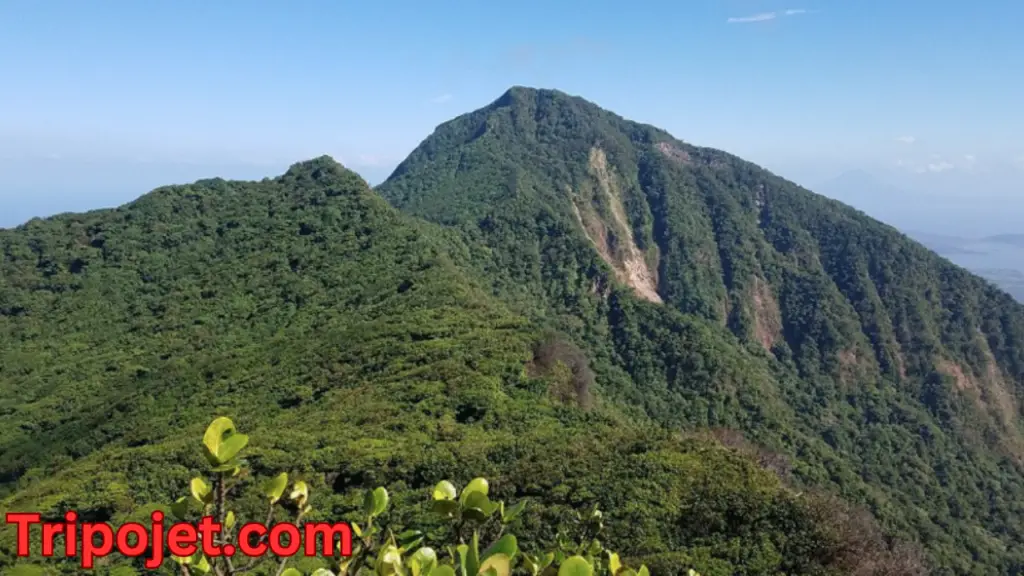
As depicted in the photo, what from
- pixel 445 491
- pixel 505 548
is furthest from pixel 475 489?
pixel 505 548

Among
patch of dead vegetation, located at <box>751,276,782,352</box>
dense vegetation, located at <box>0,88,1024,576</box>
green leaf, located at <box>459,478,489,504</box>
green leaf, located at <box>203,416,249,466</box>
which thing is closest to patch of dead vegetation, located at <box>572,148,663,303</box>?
dense vegetation, located at <box>0,88,1024,576</box>

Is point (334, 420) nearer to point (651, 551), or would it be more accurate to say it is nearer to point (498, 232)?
point (651, 551)

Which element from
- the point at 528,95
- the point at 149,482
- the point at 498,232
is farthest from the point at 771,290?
the point at 149,482

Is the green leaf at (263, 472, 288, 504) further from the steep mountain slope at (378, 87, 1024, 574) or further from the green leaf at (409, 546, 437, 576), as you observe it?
the steep mountain slope at (378, 87, 1024, 574)

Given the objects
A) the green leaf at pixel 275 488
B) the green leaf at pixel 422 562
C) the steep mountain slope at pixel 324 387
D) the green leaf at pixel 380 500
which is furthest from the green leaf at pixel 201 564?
the steep mountain slope at pixel 324 387

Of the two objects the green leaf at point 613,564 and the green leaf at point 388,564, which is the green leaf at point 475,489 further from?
the green leaf at point 613,564

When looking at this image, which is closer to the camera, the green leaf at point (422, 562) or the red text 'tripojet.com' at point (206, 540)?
the green leaf at point (422, 562)
